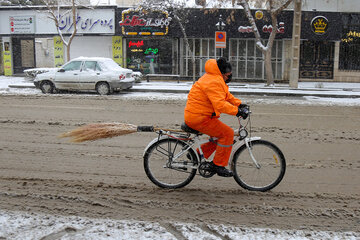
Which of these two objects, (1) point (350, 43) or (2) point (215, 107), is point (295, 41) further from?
(2) point (215, 107)

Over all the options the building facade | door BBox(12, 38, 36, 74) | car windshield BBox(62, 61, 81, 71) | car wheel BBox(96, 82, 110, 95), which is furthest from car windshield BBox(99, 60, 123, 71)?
door BBox(12, 38, 36, 74)

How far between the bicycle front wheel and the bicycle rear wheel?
1.88ft

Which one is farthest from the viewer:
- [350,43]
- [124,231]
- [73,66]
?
[350,43]

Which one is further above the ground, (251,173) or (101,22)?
(101,22)

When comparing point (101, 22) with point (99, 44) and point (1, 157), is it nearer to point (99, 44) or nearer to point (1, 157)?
point (99, 44)

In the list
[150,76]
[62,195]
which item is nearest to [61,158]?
[62,195]

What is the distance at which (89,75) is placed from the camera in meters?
17.4

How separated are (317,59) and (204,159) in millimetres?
24738

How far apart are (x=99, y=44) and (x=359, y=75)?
1842 cm

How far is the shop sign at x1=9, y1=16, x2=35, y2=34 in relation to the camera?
28.2m

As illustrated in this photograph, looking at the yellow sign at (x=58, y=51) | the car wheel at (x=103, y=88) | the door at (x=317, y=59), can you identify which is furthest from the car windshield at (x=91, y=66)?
the door at (x=317, y=59)

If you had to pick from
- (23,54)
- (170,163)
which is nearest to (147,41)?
(23,54)

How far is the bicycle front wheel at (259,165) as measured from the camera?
489cm

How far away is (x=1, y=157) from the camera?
650cm
